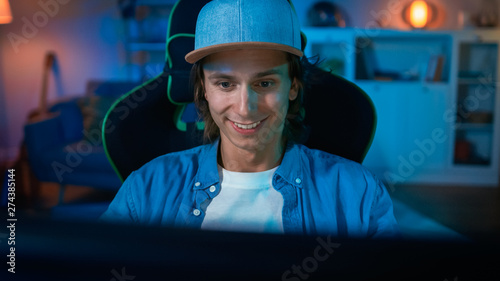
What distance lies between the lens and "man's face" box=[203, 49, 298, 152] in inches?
30.4

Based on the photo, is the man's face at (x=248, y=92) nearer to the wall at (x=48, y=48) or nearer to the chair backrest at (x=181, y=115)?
the chair backrest at (x=181, y=115)

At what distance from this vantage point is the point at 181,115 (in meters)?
1.02

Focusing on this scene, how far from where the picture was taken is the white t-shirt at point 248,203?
0.80 meters

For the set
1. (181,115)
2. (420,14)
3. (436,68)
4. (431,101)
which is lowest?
(431,101)

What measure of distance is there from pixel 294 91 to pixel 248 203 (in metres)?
0.26

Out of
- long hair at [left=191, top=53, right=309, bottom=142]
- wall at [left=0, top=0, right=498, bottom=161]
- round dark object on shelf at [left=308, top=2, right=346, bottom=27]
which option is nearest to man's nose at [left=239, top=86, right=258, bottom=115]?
long hair at [left=191, top=53, right=309, bottom=142]

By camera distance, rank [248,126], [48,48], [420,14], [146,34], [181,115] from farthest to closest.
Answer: [48,48] < [146,34] < [420,14] < [181,115] < [248,126]

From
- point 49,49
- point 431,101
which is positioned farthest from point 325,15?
point 49,49

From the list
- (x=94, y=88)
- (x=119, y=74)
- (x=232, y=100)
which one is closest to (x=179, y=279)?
(x=232, y=100)

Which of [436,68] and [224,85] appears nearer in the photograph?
[224,85]

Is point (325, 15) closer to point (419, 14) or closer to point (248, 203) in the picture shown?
point (419, 14)

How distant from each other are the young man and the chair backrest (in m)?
0.07

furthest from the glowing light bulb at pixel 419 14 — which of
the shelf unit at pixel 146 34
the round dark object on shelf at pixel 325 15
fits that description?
the shelf unit at pixel 146 34

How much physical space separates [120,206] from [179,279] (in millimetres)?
612
